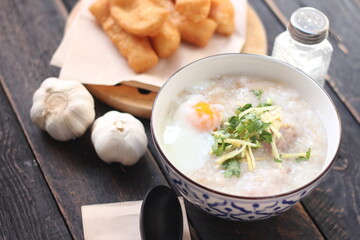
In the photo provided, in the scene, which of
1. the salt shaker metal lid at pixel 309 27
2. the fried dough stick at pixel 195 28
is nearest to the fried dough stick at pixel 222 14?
the fried dough stick at pixel 195 28

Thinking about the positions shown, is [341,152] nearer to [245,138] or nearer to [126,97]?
[245,138]

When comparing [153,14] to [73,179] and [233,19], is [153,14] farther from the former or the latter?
[73,179]

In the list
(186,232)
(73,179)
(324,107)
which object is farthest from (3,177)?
(324,107)

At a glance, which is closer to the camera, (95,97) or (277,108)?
(277,108)

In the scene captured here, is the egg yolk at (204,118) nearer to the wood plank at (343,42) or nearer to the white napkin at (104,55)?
the white napkin at (104,55)

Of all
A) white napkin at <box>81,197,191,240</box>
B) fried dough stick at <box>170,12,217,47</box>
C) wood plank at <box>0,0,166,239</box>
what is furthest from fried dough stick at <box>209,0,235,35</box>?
white napkin at <box>81,197,191,240</box>
